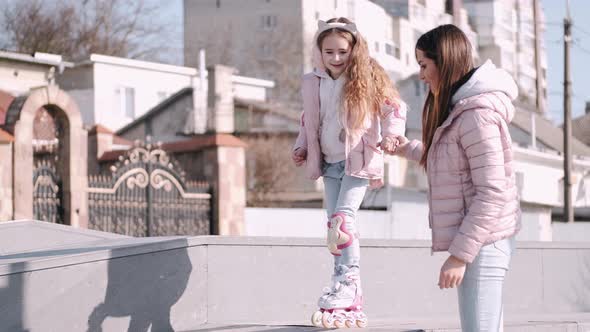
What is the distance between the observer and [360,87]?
5523 mm

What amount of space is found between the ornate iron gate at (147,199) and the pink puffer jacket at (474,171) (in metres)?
13.8

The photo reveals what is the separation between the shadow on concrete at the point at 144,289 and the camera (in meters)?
5.55

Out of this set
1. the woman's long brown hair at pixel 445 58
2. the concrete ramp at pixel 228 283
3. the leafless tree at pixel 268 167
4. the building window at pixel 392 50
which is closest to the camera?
the woman's long brown hair at pixel 445 58

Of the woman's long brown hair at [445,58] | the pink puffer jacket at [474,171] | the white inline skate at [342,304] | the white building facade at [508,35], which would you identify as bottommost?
the white inline skate at [342,304]

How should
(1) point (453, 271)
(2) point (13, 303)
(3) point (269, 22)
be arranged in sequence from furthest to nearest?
(3) point (269, 22), (2) point (13, 303), (1) point (453, 271)

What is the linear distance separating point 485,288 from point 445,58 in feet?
2.99

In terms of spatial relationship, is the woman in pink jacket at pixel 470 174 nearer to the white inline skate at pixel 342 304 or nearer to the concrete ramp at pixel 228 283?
the concrete ramp at pixel 228 283

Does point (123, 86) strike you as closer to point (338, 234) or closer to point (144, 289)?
point (144, 289)

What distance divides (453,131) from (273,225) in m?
19.4

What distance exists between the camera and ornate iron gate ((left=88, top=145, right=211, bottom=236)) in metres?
17.5

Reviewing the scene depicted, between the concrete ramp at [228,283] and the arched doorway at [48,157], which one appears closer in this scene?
the concrete ramp at [228,283]

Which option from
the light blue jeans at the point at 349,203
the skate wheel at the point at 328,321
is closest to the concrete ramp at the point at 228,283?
the skate wheel at the point at 328,321

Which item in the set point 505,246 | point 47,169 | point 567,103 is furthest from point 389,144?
point 567,103

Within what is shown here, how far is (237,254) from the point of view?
21.0ft
